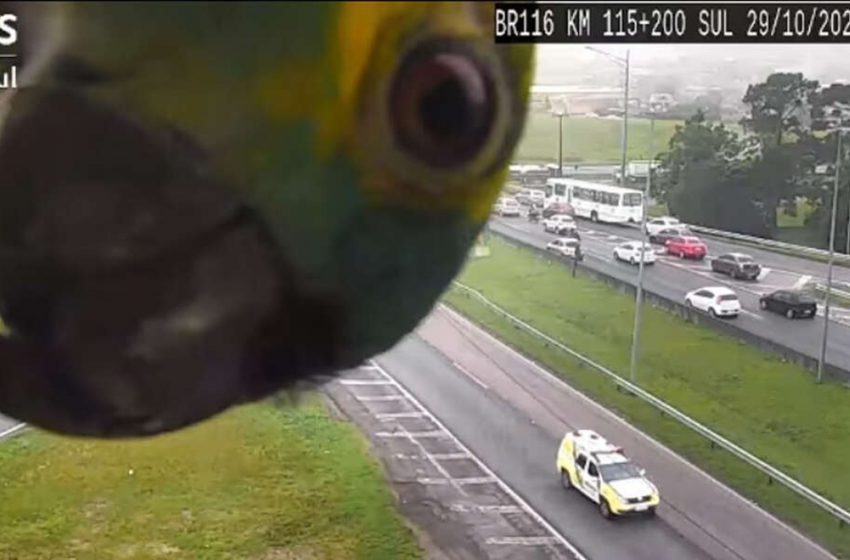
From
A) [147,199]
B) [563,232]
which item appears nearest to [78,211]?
[147,199]

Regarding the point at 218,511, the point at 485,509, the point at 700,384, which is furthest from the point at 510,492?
the point at 218,511

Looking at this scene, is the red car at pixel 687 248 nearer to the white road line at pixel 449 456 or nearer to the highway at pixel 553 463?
the highway at pixel 553 463

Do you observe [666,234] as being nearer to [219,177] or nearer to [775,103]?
[775,103]

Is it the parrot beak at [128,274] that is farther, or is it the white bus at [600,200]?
the white bus at [600,200]

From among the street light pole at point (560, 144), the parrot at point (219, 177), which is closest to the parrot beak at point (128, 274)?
the parrot at point (219, 177)

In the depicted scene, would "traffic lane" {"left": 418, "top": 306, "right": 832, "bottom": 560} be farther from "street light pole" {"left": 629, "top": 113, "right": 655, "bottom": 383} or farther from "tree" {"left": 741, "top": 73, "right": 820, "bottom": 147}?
"tree" {"left": 741, "top": 73, "right": 820, "bottom": 147}

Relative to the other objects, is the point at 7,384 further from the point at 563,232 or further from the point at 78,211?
the point at 563,232
